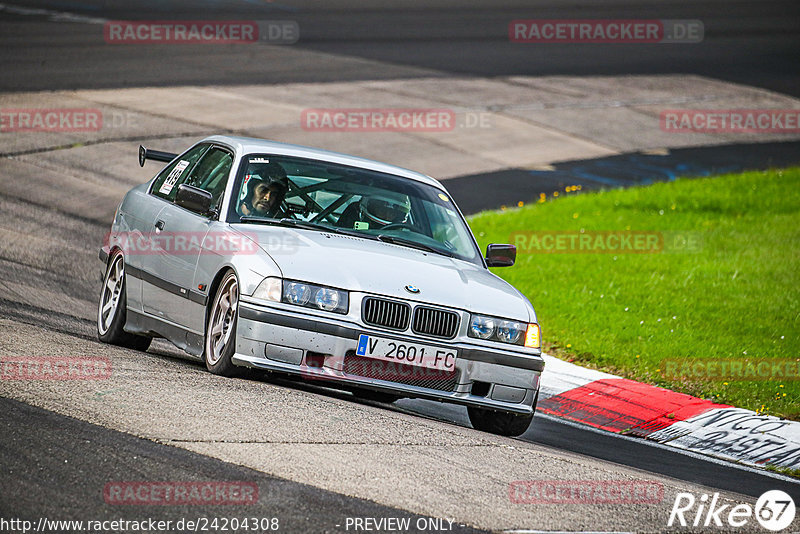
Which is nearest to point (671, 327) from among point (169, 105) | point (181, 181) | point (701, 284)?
point (701, 284)

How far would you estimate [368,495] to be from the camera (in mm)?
5449

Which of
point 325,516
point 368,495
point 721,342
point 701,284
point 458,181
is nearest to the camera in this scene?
point 325,516

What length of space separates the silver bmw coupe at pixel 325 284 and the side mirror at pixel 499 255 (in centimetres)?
1

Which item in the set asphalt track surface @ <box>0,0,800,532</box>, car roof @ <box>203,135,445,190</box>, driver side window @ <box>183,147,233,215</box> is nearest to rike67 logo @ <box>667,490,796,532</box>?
asphalt track surface @ <box>0,0,800,532</box>

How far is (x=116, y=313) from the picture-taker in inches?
357

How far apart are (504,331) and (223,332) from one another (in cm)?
→ 175

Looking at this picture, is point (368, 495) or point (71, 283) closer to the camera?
point (368, 495)

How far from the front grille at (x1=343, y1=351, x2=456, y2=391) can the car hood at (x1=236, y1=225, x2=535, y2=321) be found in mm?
409

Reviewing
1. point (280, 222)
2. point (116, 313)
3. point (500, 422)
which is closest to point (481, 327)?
point (500, 422)

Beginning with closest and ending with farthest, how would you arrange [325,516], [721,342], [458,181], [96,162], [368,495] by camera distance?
[325,516] < [368,495] < [721,342] < [96,162] < [458,181]

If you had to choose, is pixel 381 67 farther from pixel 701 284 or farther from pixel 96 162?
pixel 701 284

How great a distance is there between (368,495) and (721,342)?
22.2ft

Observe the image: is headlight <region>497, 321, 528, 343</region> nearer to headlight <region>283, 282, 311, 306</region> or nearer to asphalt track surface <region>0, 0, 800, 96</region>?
headlight <region>283, 282, 311, 306</region>

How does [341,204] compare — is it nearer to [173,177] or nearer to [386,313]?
[386,313]
